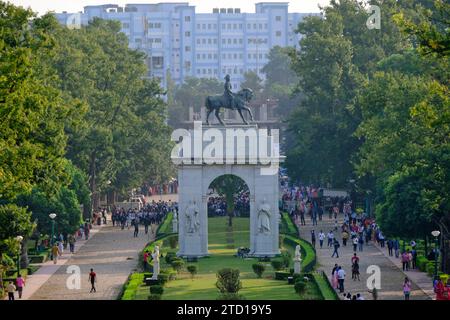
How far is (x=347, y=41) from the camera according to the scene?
87.8m

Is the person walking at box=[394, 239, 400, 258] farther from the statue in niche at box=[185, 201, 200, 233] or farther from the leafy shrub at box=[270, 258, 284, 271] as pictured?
the statue in niche at box=[185, 201, 200, 233]

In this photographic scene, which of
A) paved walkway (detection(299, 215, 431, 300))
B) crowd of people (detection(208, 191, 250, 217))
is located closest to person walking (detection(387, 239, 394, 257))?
paved walkway (detection(299, 215, 431, 300))

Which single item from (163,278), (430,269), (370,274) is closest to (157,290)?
(163,278)

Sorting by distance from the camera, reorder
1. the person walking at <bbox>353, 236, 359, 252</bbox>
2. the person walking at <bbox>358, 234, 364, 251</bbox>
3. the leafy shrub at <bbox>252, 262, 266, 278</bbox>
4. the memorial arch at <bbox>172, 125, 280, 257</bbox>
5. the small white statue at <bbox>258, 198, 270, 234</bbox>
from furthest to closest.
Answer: the person walking at <bbox>358, 234, 364, 251</bbox> < the person walking at <bbox>353, 236, 359, 252</bbox> < the memorial arch at <bbox>172, 125, 280, 257</bbox> < the small white statue at <bbox>258, 198, 270, 234</bbox> < the leafy shrub at <bbox>252, 262, 266, 278</bbox>

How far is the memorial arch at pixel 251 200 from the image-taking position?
193 ft

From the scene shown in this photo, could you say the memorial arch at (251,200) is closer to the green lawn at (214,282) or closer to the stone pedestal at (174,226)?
the green lawn at (214,282)

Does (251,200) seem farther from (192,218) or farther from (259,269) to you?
(259,269)

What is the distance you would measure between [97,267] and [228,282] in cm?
1422

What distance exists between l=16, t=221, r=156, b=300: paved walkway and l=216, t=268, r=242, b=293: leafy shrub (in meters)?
4.00

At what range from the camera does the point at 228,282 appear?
44156 mm

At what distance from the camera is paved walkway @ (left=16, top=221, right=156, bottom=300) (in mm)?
46906

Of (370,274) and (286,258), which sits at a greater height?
(286,258)
